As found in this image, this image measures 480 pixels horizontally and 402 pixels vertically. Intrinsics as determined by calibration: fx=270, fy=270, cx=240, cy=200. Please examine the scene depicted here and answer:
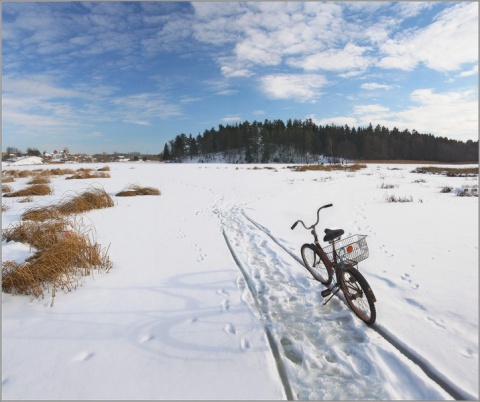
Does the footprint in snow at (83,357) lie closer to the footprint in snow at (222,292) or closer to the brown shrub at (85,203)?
the footprint in snow at (222,292)

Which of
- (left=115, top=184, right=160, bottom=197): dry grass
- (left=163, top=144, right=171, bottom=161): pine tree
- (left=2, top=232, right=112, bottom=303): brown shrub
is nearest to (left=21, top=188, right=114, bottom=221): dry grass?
(left=115, top=184, right=160, bottom=197): dry grass

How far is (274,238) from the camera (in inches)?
276

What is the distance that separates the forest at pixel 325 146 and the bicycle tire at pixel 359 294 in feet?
241

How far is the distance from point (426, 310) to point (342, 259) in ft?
4.14

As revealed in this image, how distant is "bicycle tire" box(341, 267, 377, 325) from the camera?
3186mm

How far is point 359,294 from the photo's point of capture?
3357 millimetres

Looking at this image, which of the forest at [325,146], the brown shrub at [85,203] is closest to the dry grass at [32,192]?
the brown shrub at [85,203]

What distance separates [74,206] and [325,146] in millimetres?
82746

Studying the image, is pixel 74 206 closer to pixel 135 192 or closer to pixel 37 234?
pixel 37 234

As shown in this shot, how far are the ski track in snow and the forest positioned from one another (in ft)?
238

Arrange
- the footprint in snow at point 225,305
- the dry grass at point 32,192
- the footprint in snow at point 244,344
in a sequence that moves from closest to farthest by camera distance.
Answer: the footprint in snow at point 244,344 < the footprint in snow at point 225,305 < the dry grass at point 32,192

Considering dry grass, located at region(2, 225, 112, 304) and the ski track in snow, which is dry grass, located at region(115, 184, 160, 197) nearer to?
dry grass, located at region(2, 225, 112, 304)

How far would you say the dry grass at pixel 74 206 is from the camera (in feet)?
25.9

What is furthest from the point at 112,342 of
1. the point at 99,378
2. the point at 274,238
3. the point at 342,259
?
the point at 274,238
